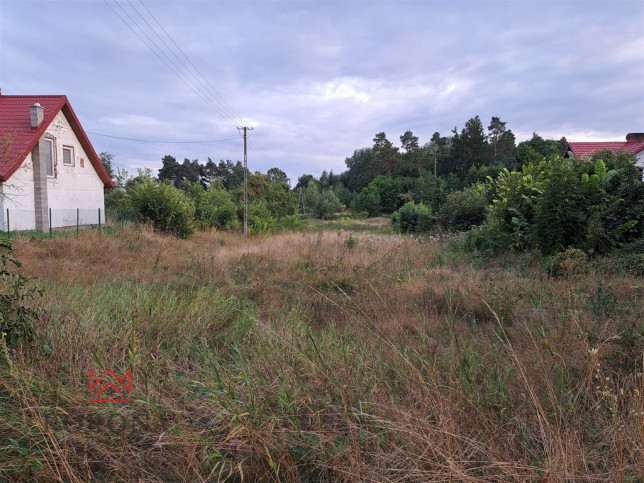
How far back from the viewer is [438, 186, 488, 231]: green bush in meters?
20.7

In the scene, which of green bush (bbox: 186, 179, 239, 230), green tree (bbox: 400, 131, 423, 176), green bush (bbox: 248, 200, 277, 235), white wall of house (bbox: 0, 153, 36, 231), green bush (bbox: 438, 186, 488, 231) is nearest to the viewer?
white wall of house (bbox: 0, 153, 36, 231)

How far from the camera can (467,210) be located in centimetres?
2116

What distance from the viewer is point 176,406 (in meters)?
2.46

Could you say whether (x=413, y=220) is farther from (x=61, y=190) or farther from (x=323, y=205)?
(x=323, y=205)

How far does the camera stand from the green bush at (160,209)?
20.1 m

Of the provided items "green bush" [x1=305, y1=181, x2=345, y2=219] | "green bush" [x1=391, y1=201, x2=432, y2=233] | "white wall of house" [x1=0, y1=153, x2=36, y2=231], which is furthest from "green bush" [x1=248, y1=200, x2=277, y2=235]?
"green bush" [x1=305, y1=181, x2=345, y2=219]

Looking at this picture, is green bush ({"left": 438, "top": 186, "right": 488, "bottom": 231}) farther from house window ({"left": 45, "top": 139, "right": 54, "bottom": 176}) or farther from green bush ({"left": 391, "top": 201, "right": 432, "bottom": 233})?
house window ({"left": 45, "top": 139, "right": 54, "bottom": 176})

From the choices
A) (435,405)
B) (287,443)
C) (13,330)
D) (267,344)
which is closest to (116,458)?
(287,443)

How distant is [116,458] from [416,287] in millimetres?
5929

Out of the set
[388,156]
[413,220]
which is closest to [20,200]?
[413,220]

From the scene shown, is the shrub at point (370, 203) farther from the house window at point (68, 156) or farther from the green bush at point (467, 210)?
the house window at point (68, 156)

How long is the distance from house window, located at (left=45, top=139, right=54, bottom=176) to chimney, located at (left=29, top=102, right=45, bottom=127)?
1.04 m

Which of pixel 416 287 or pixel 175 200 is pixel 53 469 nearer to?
pixel 416 287

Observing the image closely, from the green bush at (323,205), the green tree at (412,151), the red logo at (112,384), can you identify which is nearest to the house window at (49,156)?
the red logo at (112,384)
